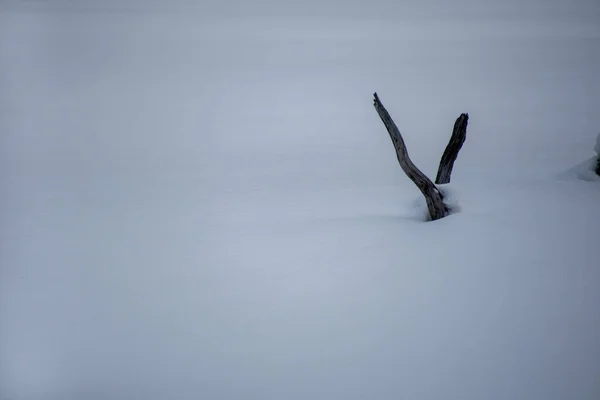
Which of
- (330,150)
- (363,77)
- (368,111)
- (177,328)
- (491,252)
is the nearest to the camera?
(177,328)

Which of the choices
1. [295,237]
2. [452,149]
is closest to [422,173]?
[452,149]

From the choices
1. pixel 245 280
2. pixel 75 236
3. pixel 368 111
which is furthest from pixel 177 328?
pixel 368 111

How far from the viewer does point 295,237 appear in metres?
2.90

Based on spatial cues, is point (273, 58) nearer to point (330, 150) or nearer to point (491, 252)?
point (330, 150)

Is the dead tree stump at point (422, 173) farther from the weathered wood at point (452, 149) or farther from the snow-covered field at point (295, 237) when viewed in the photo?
the snow-covered field at point (295, 237)

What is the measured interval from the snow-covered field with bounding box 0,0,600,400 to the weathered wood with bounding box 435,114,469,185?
4.4 inches

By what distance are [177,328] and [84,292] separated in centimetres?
52

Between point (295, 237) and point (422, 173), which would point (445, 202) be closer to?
point (422, 173)

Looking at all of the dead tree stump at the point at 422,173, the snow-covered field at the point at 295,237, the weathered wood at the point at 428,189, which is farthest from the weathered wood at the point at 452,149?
the weathered wood at the point at 428,189

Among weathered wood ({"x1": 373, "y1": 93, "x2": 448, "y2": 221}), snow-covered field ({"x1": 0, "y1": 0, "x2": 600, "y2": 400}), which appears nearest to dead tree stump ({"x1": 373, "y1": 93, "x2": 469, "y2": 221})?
weathered wood ({"x1": 373, "y1": 93, "x2": 448, "y2": 221})

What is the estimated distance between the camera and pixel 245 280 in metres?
2.59

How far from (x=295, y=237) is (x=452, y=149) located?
0.85 metres

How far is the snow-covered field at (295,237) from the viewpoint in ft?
6.59

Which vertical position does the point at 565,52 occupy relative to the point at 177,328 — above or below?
above
